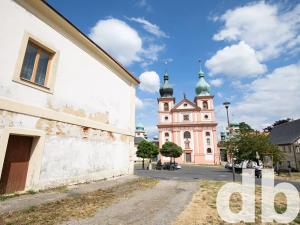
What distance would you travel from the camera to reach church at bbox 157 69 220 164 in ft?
174

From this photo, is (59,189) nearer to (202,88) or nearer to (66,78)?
(66,78)

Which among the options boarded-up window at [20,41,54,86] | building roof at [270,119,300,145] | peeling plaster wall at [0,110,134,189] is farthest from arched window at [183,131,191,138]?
boarded-up window at [20,41,54,86]

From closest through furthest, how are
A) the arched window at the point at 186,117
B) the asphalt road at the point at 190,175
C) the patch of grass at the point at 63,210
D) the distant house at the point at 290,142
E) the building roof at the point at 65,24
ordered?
the patch of grass at the point at 63,210, the building roof at the point at 65,24, the asphalt road at the point at 190,175, the distant house at the point at 290,142, the arched window at the point at 186,117

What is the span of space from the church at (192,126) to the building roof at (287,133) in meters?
15.1

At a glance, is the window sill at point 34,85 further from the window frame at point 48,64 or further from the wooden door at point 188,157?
the wooden door at point 188,157

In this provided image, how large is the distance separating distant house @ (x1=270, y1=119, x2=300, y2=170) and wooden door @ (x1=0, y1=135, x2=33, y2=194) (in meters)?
37.3

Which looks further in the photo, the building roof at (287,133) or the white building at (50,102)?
the building roof at (287,133)

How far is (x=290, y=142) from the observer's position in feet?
109

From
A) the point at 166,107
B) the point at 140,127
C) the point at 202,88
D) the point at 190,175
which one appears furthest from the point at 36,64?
the point at 140,127

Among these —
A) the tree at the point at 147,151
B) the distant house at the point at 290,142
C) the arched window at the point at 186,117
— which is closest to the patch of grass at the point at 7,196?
the tree at the point at 147,151

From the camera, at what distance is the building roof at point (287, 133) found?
112 feet

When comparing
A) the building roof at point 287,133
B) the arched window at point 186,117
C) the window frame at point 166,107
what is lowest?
the building roof at point 287,133

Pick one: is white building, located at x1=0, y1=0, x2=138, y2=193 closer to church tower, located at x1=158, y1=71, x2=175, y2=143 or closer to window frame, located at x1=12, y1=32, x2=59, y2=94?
window frame, located at x1=12, y1=32, x2=59, y2=94

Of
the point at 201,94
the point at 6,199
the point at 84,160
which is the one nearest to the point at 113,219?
the point at 6,199
